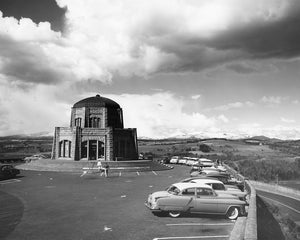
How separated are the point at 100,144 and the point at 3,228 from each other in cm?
3082

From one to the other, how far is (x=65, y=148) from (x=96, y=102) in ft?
27.8

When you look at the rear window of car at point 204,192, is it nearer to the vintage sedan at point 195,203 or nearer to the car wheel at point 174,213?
Answer: the vintage sedan at point 195,203

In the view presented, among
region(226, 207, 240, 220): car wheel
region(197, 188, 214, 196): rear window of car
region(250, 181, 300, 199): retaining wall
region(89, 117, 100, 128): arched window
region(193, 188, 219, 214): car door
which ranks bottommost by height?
region(250, 181, 300, 199): retaining wall

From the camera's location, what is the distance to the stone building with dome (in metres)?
41.4

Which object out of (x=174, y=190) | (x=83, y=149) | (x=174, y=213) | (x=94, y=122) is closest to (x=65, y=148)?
(x=83, y=149)

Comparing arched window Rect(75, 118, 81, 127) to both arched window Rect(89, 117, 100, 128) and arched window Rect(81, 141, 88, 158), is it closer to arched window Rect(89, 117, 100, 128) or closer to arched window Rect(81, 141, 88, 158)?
arched window Rect(89, 117, 100, 128)

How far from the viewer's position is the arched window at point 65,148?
42.7 meters

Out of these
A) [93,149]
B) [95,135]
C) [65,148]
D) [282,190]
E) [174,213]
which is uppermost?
[95,135]

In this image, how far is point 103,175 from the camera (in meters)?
31.3

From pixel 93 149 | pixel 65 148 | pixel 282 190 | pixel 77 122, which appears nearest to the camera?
pixel 282 190

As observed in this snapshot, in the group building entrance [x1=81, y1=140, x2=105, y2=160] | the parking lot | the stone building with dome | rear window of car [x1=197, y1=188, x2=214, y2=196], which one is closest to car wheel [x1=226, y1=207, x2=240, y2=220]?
the parking lot

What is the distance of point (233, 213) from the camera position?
1300 cm

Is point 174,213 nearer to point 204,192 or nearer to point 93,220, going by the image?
point 204,192

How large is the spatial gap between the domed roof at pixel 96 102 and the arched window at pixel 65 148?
20.5 feet
